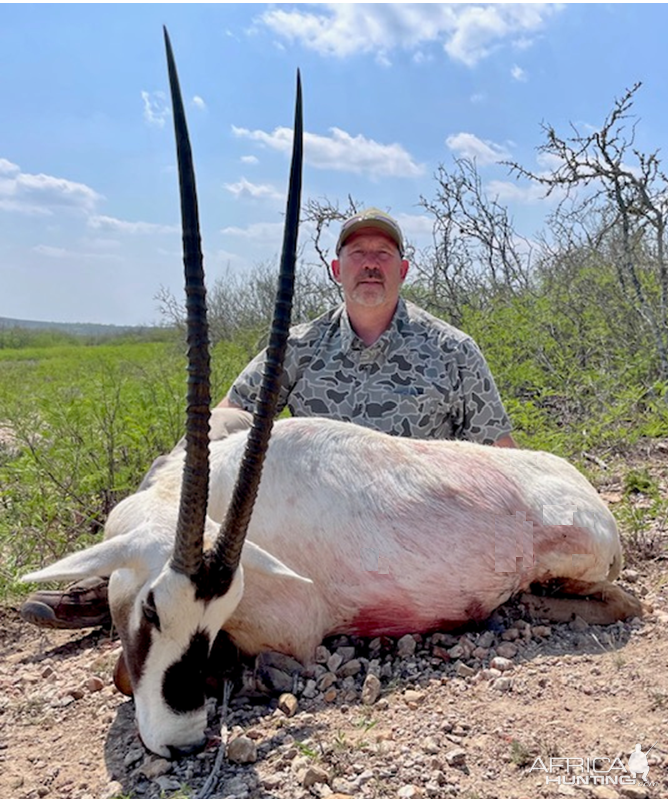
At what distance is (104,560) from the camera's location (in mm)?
2643

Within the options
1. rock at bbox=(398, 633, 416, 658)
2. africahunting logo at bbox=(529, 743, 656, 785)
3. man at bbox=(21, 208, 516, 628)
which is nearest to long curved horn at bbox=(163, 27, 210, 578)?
rock at bbox=(398, 633, 416, 658)

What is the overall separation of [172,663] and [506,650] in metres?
1.50

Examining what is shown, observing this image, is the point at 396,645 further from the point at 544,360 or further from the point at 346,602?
the point at 544,360

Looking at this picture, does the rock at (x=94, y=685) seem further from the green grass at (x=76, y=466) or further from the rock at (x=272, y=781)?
the green grass at (x=76, y=466)

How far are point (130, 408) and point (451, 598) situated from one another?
168 inches

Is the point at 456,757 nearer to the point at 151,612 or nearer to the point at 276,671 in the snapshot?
the point at 276,671

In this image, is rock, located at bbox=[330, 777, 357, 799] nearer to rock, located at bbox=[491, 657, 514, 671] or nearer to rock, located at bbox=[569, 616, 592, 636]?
rock, located at bbox=[491, 657, 514, 671]

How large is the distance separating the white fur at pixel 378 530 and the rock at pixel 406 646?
0.07 meters

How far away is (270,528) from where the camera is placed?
3162 mm

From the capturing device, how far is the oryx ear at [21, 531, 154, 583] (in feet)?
8.57

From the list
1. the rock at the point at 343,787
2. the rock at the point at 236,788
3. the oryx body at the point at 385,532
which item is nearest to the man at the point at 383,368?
the oryx body at the point at 385,532

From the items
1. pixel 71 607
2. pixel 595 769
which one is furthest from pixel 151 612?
pixel 595 769

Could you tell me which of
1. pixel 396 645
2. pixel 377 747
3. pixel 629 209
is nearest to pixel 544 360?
pixel 629 209

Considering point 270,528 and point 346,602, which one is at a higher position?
point 270,528
